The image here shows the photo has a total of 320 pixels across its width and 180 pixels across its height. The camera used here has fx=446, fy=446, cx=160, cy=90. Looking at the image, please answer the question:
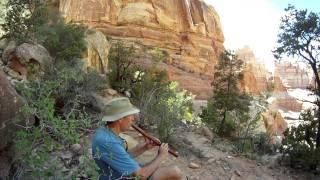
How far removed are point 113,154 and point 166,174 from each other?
0.74 m

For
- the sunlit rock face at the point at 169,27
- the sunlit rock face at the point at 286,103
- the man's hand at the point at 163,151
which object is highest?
the sunlit rock face at the point at 169,27

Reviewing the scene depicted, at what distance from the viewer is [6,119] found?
4664 mm

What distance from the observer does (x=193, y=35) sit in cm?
3731

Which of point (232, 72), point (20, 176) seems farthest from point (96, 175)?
point (232, 72)

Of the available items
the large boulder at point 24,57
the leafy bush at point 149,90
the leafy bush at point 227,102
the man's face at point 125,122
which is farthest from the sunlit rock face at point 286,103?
the man's face at point 125,122

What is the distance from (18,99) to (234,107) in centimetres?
898

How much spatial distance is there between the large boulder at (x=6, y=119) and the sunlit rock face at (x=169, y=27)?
90.2ft

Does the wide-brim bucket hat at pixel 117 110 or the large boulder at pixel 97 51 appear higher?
the large boulder at pixel 97 51

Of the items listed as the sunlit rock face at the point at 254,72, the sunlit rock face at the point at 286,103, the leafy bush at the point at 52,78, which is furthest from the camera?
the sunlit rock face at the point at 286,103

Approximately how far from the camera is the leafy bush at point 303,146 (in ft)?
31.8

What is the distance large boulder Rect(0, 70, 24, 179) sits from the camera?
463 centimetres

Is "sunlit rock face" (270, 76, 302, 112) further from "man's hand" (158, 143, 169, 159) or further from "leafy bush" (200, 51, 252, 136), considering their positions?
"man's hand" (158, 143, 169, 159)

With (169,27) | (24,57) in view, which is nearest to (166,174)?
(24,57)

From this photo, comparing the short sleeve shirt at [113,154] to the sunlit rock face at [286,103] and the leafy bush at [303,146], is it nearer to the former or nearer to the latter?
the leafy bush at [303,146]
